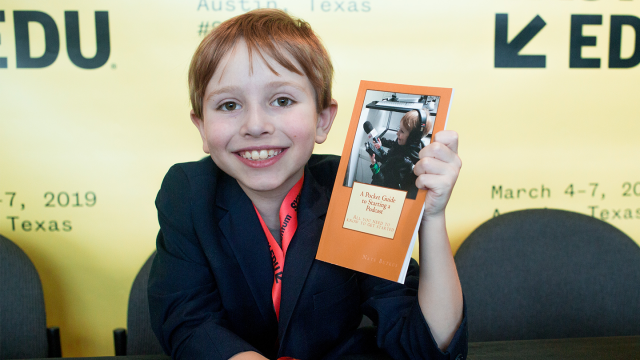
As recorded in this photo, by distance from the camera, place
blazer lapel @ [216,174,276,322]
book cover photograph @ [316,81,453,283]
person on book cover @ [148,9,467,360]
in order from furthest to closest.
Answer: blazer lapel @ [216,174,276,322] → person on book cover @ [148,9,467,360] → book cover photograph @ [316,81,453,283]

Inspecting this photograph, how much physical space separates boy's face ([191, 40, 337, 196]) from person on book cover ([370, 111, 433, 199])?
21 centimetres

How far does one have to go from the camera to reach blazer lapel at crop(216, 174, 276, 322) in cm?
89

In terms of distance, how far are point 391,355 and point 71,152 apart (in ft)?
4.19

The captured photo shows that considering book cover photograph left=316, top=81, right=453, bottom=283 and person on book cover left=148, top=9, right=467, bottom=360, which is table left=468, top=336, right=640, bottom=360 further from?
book cover photograph left=316, top=81, right=453, bottom=283

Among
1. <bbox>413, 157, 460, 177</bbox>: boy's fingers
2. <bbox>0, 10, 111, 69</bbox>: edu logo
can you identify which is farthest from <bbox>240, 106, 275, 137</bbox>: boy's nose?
<bbox>0, 10, 111, 69</bbox>: edu logo

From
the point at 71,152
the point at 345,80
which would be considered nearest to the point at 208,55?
the point at 345,80

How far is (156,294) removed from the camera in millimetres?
824

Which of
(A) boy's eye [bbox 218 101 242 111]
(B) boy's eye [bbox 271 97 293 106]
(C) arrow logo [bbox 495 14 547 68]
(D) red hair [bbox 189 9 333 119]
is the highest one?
(C) arrow logo [bbox 495 14 547 68]

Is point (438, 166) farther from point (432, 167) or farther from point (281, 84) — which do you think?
point (281, 84)

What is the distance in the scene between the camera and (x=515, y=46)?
57.1 inches

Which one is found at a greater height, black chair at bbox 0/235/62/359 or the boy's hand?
the boy's hand

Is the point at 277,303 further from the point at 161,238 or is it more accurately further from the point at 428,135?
the point at 428,135

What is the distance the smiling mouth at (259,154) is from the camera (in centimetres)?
83

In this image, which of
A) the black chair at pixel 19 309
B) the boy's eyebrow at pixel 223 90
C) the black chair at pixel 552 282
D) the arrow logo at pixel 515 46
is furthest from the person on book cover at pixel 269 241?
the arrow logo at pixel 515 46
